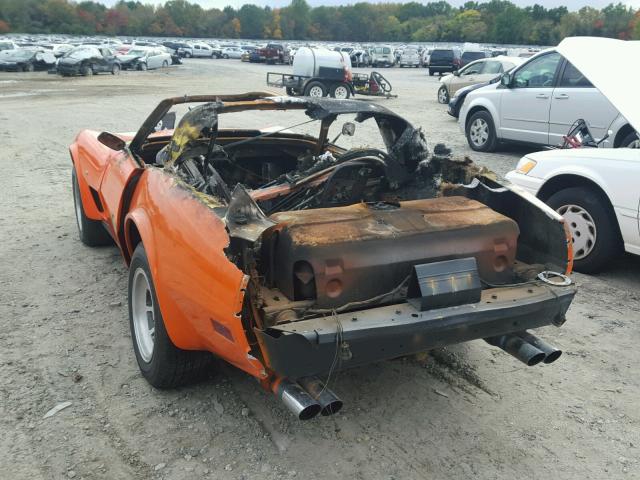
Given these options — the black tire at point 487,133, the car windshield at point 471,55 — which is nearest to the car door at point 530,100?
the black tire at point 487,133

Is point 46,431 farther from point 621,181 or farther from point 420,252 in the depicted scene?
point 621,181

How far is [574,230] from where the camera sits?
16.9 feet

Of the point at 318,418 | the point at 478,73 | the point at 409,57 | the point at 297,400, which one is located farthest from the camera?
the point at 409,57

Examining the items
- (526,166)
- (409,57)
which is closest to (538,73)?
(526,166)

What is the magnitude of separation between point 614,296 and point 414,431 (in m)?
2.63

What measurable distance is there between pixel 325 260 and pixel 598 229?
10.5ft

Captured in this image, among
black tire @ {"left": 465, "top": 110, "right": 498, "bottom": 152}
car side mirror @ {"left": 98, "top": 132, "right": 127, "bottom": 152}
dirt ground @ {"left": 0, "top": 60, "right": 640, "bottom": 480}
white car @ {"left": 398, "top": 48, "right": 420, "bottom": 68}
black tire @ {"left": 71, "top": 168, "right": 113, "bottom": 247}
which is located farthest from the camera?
white car @ {"left": 398, "top": 48, "right": 420, "bottom": 68}

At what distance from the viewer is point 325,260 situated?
9.03ft

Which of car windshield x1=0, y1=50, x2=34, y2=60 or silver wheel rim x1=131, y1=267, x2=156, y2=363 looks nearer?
silver wheel rim x1=131, y1=267, x2=156, y2=363

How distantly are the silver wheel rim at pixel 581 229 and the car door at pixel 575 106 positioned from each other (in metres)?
4.01

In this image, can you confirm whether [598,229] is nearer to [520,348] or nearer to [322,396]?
[520,348]

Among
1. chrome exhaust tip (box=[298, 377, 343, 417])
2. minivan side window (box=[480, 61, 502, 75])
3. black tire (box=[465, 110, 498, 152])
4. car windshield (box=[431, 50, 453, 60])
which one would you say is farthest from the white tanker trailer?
chrome exhaust tip (box=[298, 377, 343, 417])

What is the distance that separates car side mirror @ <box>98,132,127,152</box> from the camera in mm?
4513

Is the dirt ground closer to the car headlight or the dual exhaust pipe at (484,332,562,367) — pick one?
the dual exhaust pipe at (484,332,562,367)
